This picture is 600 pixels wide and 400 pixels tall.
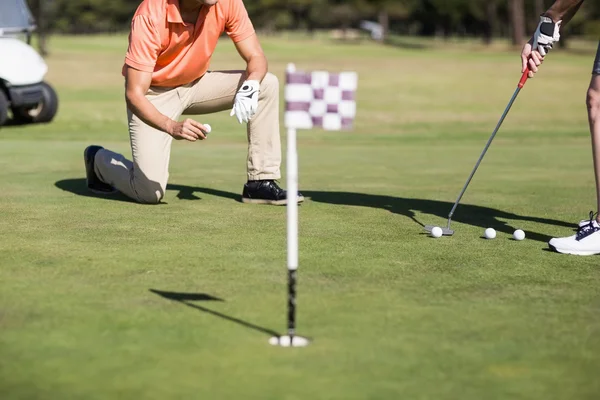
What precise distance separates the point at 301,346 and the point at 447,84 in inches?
1153

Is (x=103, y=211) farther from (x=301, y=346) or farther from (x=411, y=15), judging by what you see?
(x=411, y=15)

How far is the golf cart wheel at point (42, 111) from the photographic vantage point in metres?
16.0

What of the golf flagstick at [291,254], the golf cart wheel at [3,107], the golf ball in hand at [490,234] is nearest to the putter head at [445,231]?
the golf ball in hand at [490,234]

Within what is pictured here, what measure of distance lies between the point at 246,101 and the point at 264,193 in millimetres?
1127

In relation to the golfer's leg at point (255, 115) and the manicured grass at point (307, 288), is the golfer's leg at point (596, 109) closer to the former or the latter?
the manicured grass at point (307, 288)

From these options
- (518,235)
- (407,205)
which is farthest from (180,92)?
(518,235)

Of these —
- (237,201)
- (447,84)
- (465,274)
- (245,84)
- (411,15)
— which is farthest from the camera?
(411,15)

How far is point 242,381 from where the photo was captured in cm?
338

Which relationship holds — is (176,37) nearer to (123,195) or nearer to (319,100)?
(123,195)

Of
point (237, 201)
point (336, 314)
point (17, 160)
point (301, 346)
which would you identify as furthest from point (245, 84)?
point (17, 160)

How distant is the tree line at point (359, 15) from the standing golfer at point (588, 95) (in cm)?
8651

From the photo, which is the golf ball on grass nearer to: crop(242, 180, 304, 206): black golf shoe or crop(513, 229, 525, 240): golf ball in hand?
crop(513, 229, 525, 240): golf ball in hand

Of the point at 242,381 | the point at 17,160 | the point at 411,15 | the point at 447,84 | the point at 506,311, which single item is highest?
the point at 411,15

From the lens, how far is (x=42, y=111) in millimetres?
16219
